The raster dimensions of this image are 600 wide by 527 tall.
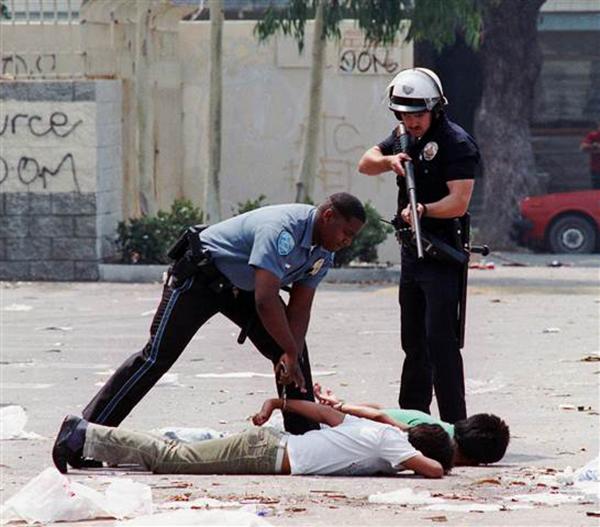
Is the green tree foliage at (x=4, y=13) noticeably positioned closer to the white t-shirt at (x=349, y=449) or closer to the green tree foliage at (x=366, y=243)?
the green tree foliage at (x=366, y=243)

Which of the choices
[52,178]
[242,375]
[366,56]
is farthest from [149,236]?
[242,375]

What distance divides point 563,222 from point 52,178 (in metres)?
8.73

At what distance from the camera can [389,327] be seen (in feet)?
47.0

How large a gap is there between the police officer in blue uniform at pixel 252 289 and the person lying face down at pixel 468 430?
258mm

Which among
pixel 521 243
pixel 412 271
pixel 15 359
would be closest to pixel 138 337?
pixel 15 359

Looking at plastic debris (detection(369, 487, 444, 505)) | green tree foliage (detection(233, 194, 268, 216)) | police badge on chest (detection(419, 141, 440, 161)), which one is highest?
police badge on chest (detection(419, 141, 440, 161))

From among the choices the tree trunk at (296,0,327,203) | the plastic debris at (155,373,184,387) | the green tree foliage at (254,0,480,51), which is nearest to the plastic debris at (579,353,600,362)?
the plastic debris at (155,373,184,387)

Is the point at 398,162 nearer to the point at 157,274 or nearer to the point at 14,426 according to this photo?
the point at 14,426

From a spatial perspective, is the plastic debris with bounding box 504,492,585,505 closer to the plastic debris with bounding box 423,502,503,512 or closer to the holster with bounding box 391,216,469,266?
the plastic debris with bounding box 423,502,503,512

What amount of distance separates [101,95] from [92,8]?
0.91 m

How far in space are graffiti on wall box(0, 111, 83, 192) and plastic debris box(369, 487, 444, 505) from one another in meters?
11.2

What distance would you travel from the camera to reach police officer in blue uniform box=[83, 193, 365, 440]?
784cm

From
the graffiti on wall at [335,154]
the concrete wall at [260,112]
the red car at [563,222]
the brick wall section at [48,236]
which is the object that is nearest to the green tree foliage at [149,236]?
the brick wall section at [48,236]

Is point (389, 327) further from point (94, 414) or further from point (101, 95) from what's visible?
point (94, 414)
